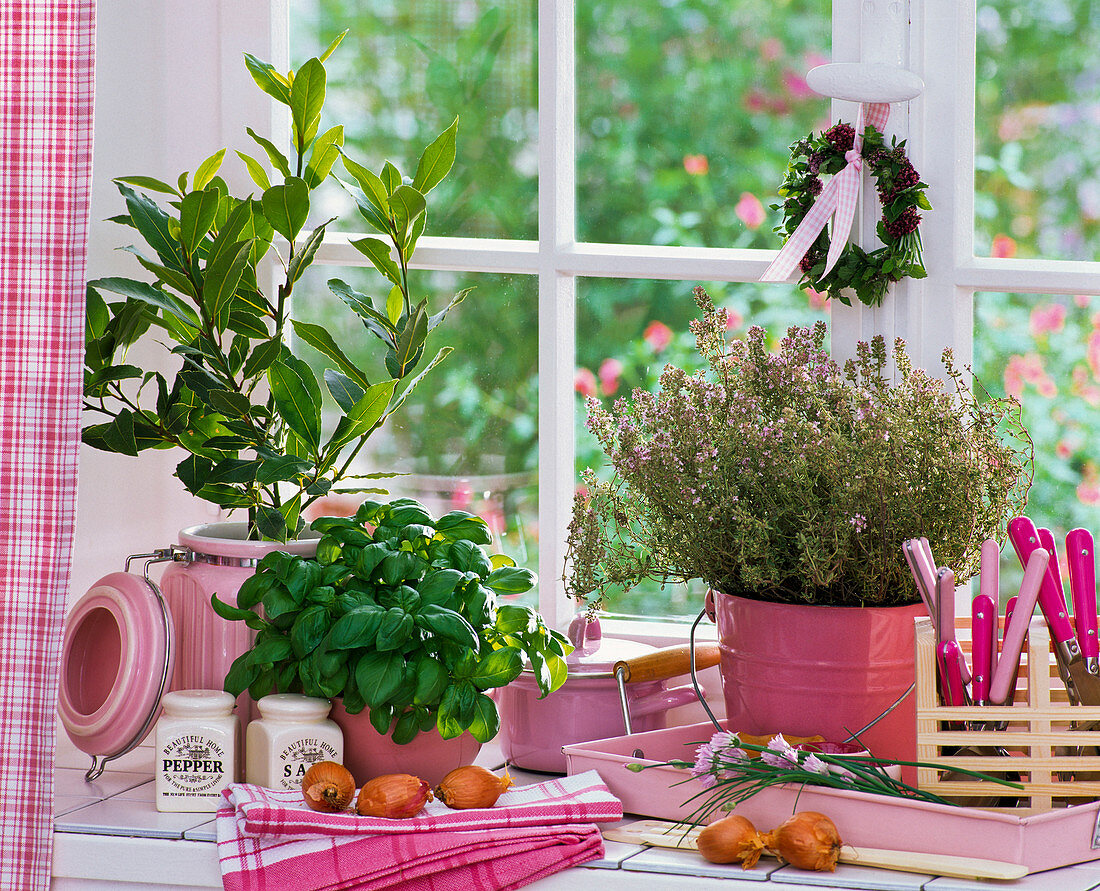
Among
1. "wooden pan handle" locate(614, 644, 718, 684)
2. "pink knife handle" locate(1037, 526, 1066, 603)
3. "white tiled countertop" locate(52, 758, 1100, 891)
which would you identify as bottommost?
"white tiled countertop" locate(52, 758, 1100, 891)

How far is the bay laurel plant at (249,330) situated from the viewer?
1.19 m

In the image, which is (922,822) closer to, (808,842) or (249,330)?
(808,842)

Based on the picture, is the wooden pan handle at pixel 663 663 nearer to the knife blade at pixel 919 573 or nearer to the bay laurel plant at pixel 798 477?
the bay laurel plant at pixel 798 477

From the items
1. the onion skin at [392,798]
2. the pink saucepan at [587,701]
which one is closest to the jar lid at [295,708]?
the onion skin at [392,798]

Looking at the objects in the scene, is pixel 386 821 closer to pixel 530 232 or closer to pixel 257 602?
pixel 257 602

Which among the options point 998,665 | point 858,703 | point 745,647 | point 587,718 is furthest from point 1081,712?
point 587,718

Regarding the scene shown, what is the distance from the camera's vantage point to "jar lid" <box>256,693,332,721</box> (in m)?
1.13

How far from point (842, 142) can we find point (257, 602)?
0.78 m

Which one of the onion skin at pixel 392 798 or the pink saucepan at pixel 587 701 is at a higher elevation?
the pink saucepan at pixel 587 701

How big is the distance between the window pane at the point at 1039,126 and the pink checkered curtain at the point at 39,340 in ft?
3.10

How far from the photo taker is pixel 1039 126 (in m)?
1.33

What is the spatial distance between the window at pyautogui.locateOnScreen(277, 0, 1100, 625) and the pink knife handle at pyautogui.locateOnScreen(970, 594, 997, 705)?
38 cm

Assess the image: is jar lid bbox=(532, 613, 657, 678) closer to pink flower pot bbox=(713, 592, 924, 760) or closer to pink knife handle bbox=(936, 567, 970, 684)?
pink flower pot bbox=(713, 592, 924, 760)

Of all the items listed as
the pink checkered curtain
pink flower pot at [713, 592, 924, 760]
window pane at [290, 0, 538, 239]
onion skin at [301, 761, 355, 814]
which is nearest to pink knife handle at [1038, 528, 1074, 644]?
pink flower pot at [713, 592, 924, 760]
